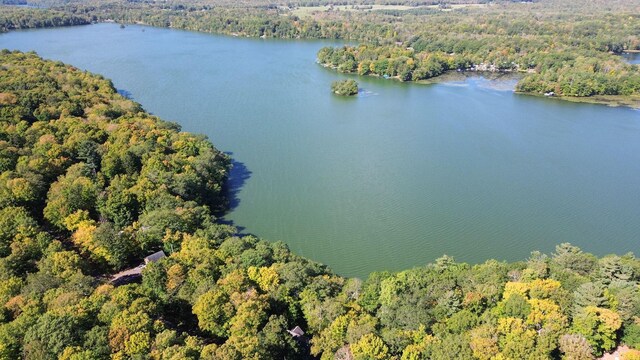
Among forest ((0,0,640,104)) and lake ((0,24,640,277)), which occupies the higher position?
forest ((0,0,640,104))

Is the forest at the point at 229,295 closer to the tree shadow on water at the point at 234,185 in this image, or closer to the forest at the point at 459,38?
the tree shadow on water at the point at 234,185

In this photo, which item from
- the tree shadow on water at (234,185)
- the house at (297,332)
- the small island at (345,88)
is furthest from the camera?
the small island at (345,88)

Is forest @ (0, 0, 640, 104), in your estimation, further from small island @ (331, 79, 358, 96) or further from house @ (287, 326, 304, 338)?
Answer: house @ (287, 326, 304, 338)

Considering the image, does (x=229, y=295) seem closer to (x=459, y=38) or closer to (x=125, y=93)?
(x=125, y=93)

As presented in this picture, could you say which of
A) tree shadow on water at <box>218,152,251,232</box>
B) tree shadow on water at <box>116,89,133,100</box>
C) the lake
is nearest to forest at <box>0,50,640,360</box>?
tree shadow on water at <box>218,152,251,232</box>

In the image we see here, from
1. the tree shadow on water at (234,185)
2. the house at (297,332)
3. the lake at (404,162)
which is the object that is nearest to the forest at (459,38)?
the lake at (404,162)

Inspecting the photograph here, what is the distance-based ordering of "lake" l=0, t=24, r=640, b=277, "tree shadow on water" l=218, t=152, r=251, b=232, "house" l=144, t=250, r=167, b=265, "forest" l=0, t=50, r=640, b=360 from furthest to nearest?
1. "tree shadow on water" l=218, t=152, r=251, b=232
2. "lake" l=0, t=24, r=640, b=277
3. "house" l=144, t=250, r=167, b=265
4. "forest" l=0, t=50, r=640, b=360

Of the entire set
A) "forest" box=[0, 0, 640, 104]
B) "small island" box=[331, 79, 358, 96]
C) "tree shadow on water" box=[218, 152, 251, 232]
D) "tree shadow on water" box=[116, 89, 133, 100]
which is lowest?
Answer: "tree shadow on water" box=[218, 152, 251, 232]
